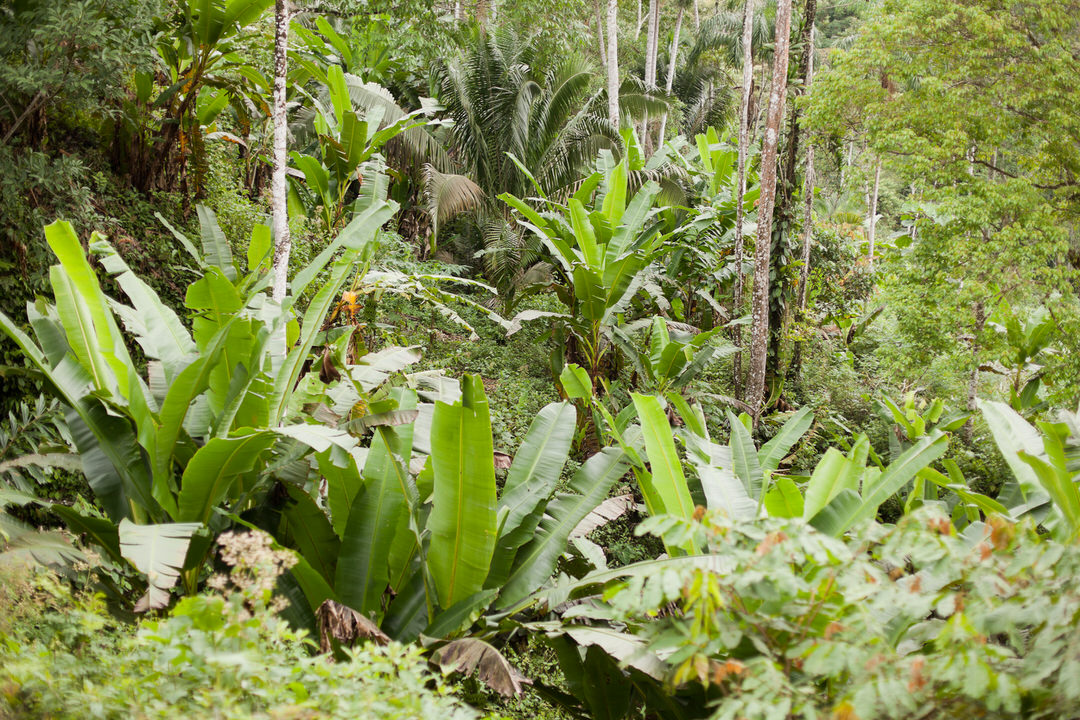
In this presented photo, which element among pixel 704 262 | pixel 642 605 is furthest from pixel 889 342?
pixel 642 605

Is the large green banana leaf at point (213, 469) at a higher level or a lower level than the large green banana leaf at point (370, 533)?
higher

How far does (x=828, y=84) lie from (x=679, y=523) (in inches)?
371

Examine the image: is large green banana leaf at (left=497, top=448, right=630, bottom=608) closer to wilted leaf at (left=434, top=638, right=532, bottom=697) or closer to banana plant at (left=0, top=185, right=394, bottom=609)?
wilted leaf at (left=434, top=638, right=532, bottom=697)

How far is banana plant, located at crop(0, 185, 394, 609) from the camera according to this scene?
117 inches

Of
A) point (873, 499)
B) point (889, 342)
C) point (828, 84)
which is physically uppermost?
point (828, 84)

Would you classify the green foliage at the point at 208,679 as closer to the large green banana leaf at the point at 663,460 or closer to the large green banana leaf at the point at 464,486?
the large green banana leaf at the point at 464,486

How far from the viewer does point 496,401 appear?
790 centimetres

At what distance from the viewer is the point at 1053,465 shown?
270 cm

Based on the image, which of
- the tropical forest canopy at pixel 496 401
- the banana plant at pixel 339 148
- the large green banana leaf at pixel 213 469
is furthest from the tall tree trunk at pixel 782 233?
the large green banana leaf at pixel 213 469

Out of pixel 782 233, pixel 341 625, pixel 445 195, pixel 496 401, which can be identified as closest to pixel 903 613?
pixel 341 625

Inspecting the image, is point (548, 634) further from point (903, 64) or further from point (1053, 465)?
point (903, 64)

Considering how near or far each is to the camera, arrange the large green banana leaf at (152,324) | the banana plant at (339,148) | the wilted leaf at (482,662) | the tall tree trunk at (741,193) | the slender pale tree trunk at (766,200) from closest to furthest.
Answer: the wilted leaf at (482,662) < the large green banana leaf at (152,324) < the banana plant at (339,148) < the slender pale tree trunk at (766,200) < the tall tree trunk at (741,193)

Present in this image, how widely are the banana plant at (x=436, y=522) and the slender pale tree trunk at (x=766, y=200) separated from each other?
4835 millimetres

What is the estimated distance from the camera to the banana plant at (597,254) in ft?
21.3
